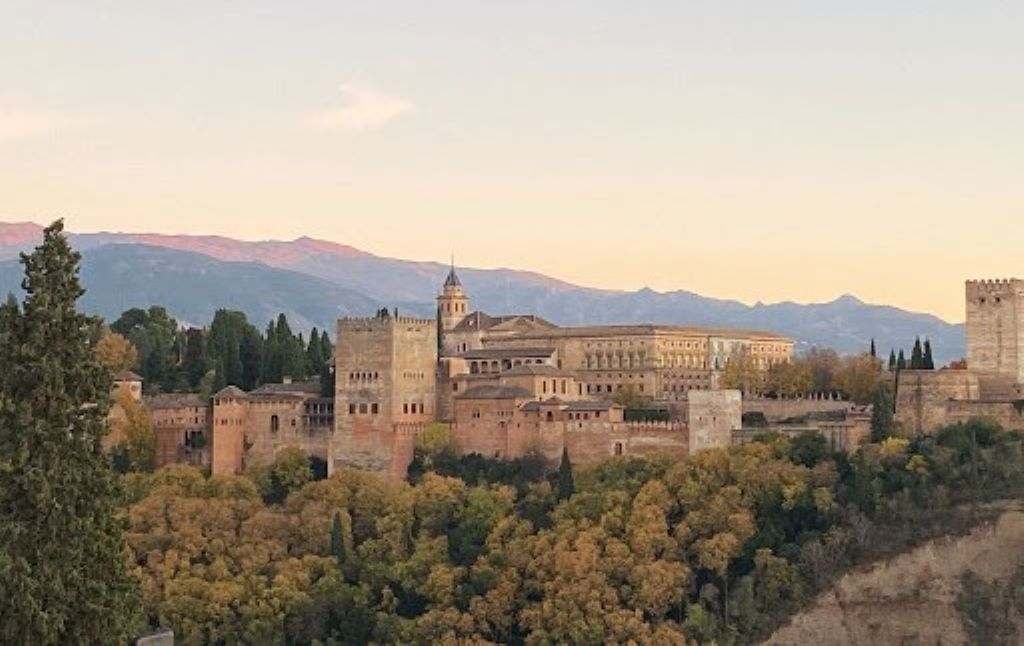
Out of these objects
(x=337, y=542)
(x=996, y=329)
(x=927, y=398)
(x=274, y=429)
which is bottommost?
A: (x=337, y=542)

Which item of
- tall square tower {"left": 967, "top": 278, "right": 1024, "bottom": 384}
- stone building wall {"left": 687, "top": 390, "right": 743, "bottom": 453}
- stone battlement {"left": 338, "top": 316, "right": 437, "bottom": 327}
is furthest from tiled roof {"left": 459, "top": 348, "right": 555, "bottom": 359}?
tall square tower {"left": 967, "top": 278, "right": 1024, "bottom": 384}

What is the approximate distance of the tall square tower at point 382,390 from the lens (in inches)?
2151

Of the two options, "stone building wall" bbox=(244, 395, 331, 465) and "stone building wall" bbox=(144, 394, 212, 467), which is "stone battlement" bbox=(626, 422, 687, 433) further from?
"stone building wall" bbox=(144, 394, 212, 467)

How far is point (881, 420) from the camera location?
50.1 m

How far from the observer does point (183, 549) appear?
51.3 metres

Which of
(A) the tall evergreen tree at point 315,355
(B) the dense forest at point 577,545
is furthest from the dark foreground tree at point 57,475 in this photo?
(A) the tall evergreen tree at point 315,355

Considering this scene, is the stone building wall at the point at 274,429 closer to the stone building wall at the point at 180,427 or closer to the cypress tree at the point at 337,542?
the stone building wall at the point at 180,427

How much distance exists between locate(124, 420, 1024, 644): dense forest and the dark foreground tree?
31.5 m

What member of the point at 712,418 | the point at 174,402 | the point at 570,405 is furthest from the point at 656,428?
the point at 174,402

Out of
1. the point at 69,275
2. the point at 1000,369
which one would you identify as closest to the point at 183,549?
the point at 1000,369

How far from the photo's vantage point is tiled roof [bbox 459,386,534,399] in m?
54.2

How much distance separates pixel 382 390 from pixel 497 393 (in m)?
3.66

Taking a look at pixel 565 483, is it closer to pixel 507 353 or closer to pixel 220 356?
pixel 507 353

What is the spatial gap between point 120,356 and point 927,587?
31559 mm
